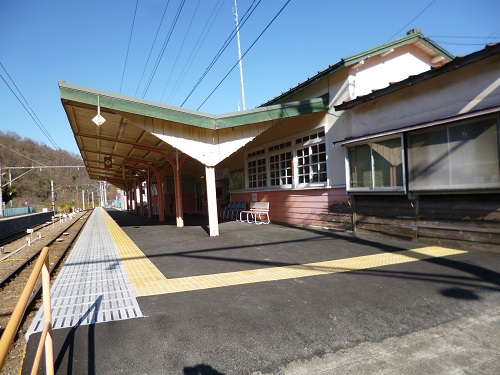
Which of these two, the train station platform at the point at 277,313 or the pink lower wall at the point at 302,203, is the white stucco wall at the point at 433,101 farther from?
the train station platform at the point at 277,313

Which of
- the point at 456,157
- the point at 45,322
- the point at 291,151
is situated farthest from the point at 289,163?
the point at 45,322

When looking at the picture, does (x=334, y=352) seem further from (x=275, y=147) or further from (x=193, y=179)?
(x=193, y=179)

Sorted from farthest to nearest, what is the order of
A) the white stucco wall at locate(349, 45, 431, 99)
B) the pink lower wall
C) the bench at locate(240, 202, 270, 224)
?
the bench at locate(240, 202, 270, 224), the pink lower wall, the white stucco wall at locate(349, 45, 431, 99)

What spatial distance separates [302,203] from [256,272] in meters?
6.09

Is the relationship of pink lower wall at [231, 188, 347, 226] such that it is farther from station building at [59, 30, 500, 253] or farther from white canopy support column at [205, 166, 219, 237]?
white canopy support column at [205, 166, 219, 237]

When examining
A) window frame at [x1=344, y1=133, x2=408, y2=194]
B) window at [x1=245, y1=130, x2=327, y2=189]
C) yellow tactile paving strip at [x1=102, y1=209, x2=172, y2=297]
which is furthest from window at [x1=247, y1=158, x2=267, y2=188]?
yellow tactile paving strip at [x1=102, y1=209, x2=172, y2=297]

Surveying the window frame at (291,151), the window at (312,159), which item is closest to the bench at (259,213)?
the window frame at (291,151)

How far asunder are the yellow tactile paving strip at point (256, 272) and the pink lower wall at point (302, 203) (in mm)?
3400

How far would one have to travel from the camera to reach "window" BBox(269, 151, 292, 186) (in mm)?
12391

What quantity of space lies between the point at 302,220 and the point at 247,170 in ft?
15.7

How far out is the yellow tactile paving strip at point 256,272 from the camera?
16.8 ft

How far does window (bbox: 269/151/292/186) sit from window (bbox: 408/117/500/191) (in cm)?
540

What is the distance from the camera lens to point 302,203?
11.5m

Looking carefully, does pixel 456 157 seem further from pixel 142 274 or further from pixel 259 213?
pixel 259 213
